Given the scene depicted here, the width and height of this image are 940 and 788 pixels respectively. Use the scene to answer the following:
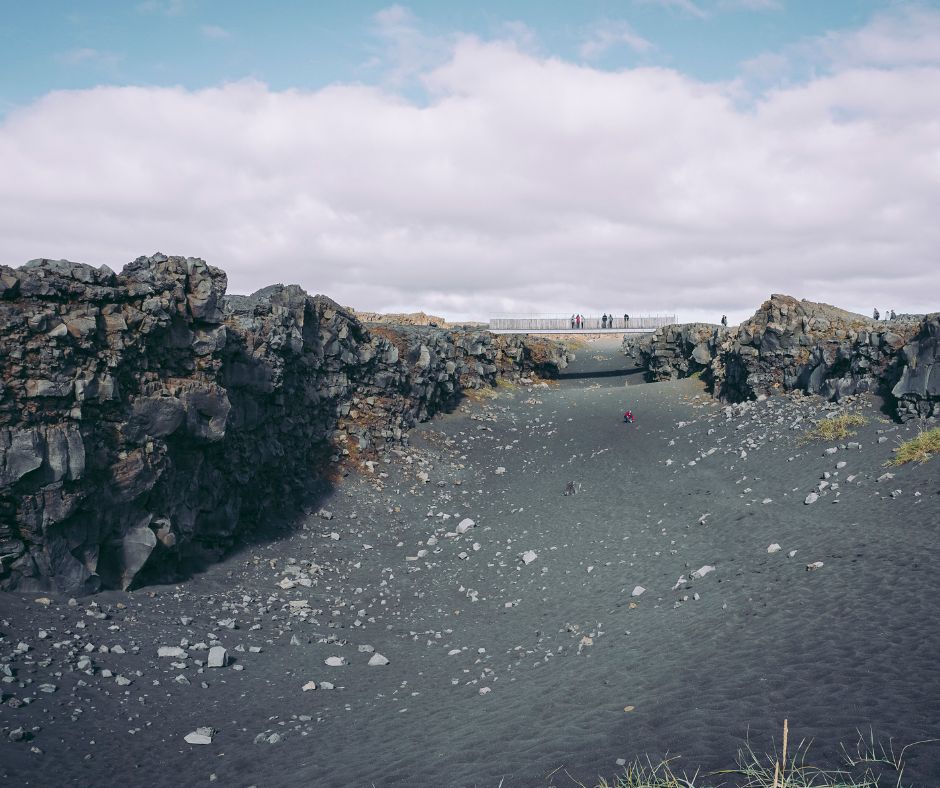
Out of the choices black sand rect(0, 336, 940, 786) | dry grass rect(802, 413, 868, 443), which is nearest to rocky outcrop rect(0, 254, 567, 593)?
black sand rect(0, 336, 940, 786)

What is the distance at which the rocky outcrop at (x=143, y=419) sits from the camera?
14.8 metres

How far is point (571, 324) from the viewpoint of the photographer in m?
70.3

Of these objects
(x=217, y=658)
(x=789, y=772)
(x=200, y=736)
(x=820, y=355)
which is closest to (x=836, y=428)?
(x=820, y=355)

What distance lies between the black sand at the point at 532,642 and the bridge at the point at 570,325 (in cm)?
4274

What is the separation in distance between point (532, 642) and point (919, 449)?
14.6 meters

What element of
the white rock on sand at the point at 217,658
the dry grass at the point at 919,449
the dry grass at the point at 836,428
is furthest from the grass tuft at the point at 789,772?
the dry grass at the point at 836,428

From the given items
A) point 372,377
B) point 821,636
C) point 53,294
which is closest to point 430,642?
point 821,636

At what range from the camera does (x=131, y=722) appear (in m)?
11.5

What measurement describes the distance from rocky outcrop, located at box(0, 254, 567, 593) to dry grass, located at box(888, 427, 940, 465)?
21.3 meters

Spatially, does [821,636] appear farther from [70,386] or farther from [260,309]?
[260,309]

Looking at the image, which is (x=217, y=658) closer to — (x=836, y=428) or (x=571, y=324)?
(x=836, y=428)

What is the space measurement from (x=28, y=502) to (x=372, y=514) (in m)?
12.6

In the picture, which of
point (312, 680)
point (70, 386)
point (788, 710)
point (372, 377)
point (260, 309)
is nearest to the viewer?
point (788, 710)

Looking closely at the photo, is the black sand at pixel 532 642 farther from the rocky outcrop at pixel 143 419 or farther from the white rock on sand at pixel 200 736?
the rocky outcrop at pixel 143 419
